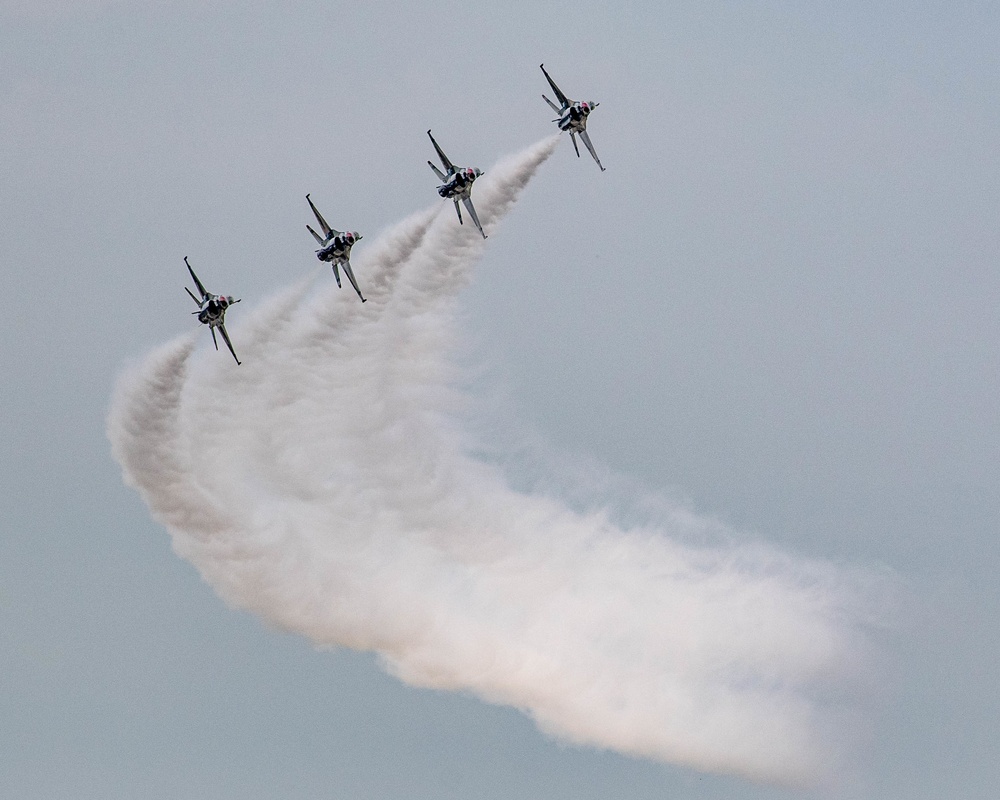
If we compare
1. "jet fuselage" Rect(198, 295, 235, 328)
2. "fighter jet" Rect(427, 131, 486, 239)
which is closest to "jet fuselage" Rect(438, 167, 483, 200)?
"fighter jet" Rect(427, 131, 486, 239)

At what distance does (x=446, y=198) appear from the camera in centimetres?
9969

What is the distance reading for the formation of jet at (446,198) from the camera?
99.6m

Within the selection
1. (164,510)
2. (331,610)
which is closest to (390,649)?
(331,610)

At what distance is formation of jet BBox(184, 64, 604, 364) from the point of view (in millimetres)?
99562

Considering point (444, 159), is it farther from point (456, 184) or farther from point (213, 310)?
point (213, 310)

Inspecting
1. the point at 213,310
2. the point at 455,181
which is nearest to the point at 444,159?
the point at 455,181

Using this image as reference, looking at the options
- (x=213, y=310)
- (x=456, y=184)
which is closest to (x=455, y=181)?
(x=456, y=184)

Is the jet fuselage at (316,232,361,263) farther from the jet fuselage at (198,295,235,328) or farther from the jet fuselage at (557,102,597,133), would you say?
the jet fuselage at (557,102,597,133)

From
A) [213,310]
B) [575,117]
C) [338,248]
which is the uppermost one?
[575,117]

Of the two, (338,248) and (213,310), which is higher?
(338,248)

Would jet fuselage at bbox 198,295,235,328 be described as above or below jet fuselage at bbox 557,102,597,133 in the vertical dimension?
below

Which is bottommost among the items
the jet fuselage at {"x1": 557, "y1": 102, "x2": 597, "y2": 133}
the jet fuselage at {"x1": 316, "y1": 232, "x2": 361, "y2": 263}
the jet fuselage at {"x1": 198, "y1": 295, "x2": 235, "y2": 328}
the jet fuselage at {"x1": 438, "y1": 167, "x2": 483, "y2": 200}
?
the jet fuselage at {"x1": 198, "y1": 295, "x2": 235, "y2": 328}

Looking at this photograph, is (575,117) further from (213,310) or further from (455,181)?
(213,310)

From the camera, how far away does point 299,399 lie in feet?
339
